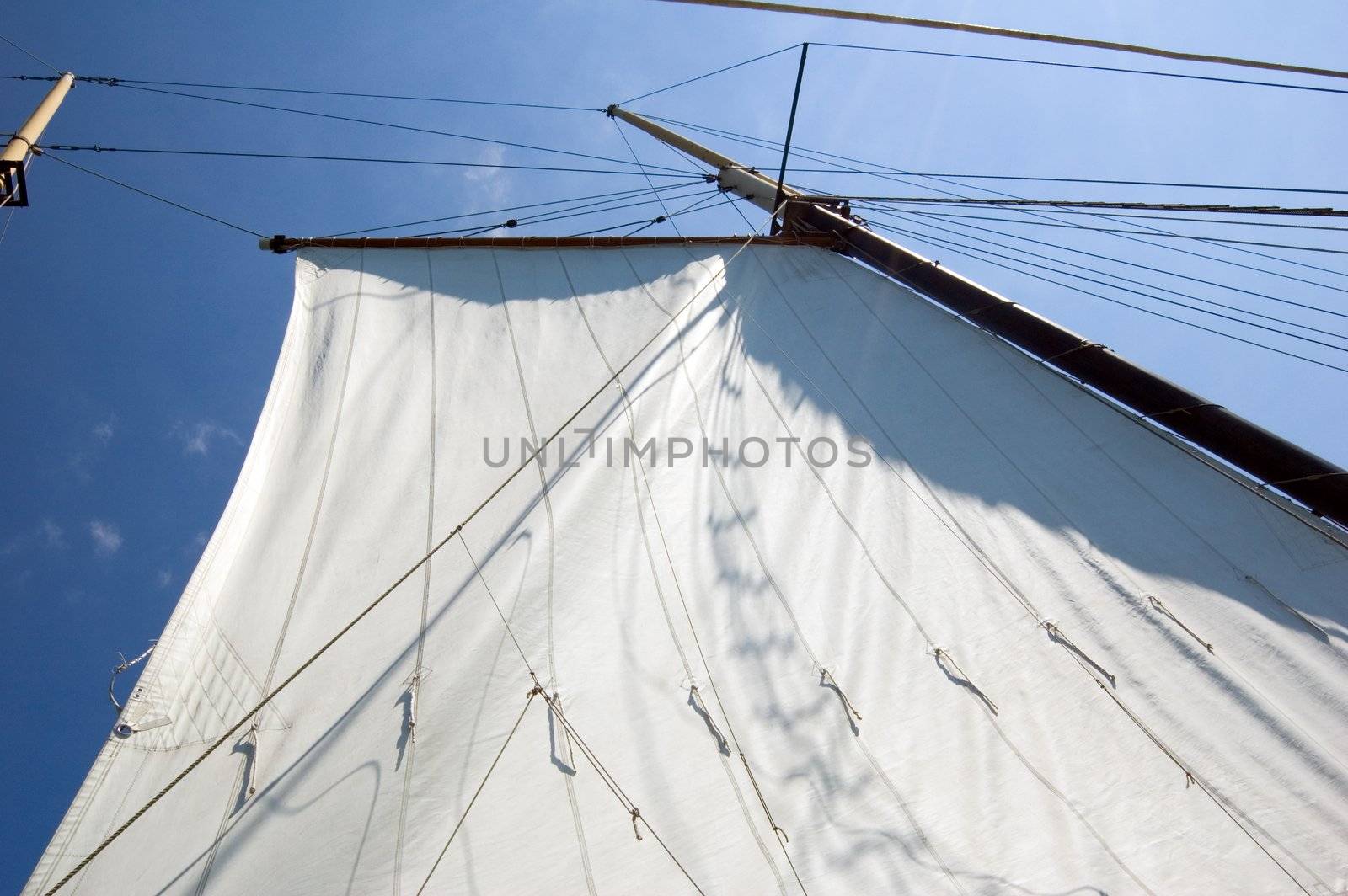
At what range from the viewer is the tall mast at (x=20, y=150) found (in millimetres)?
3559

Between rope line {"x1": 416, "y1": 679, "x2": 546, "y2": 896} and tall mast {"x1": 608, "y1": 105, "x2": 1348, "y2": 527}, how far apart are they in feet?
12.4

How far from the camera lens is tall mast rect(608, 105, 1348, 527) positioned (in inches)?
125

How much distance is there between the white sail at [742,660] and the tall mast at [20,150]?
5.83 feet

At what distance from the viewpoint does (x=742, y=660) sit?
9.68 feet

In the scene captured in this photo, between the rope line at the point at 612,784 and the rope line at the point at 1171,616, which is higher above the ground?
the rope line at the point at 1171,616

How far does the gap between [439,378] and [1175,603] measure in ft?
16.7

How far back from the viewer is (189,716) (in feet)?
8.58

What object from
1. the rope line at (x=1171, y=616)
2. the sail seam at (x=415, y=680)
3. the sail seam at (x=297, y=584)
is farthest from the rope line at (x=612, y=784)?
the rope line at (x=1171, y=616)

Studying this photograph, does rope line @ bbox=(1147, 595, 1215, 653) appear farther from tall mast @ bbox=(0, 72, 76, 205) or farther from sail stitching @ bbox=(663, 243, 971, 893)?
tall mast @ bbox=(0, 72, 76, 205)

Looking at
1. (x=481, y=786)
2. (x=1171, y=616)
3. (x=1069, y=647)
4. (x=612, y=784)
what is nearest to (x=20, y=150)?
(x=481, y=786)

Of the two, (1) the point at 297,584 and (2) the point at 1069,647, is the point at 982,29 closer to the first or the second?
(2) the point at 1069,647

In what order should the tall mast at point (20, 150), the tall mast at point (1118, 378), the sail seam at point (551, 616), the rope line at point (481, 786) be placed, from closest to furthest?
the rope line at point (481, 786)
the sail seam at point (551, 616)
the tall mast at point (1118, 378)
the tall mast at point (20, 150)

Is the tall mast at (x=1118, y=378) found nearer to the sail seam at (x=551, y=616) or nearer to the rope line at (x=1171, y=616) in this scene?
the rope line at (x=1171, y=616)

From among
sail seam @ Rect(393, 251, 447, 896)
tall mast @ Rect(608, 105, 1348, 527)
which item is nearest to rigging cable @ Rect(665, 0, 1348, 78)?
tall mast @ Rect(608, 105, 1348, 527)
